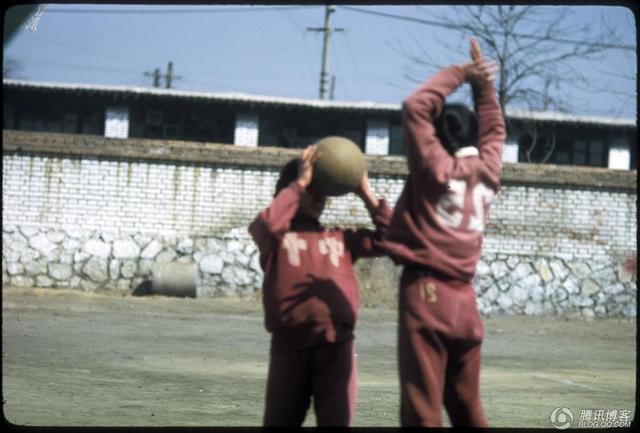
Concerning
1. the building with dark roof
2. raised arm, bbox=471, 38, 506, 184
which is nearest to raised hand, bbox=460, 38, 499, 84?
raised arm, bbox=471, 38, 506, 184

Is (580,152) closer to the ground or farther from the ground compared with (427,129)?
farther from the ground

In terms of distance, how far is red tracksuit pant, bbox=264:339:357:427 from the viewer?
3973 millimetres

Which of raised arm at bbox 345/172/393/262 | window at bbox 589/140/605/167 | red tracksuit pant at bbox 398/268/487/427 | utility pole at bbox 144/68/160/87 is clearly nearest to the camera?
red tracksuit pant at bbox 398/268/487/427

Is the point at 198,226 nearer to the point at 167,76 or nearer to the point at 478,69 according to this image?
the point at 478,69

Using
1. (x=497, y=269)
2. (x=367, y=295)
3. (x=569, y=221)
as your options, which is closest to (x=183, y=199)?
(x=367, y=295)

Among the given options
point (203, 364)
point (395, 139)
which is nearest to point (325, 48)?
point (395, 139)

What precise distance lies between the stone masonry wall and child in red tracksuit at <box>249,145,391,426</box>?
15.8 meters

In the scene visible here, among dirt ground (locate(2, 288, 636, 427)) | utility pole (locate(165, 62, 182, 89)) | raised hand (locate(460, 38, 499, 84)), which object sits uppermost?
utility pole (locate(165, 62, 182, 89))

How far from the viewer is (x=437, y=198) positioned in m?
3.85

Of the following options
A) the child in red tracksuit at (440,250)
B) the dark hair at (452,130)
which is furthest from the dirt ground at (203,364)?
the dark hair at (452,130)

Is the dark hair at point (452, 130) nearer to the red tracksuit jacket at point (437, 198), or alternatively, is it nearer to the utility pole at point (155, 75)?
the red tracksuit jacket at point (437, 198)

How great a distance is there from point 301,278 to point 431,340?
611 mm

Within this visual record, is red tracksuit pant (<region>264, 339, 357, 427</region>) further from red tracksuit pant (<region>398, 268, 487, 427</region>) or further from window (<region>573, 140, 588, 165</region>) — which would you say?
window (<region>573, 140, 588, 165</region>)

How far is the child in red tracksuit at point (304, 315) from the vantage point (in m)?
3.99
